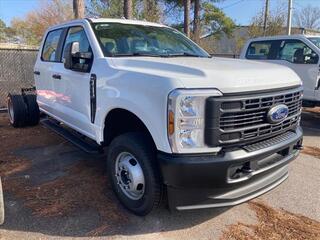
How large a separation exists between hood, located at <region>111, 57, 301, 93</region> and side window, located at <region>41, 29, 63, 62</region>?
2212 millimetres

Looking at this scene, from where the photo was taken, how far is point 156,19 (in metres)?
20.5

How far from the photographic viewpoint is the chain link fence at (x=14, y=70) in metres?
10.1

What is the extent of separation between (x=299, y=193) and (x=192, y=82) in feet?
7.70

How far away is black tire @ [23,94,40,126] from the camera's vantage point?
7277 millimetres

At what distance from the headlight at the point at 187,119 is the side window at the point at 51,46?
326cm

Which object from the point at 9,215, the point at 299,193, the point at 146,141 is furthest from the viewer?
the point at 299,193

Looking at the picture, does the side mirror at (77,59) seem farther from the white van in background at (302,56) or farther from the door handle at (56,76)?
the white van in background at (302,56)

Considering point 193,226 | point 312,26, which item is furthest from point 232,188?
point 312,26

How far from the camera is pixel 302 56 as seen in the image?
8016 millimetres

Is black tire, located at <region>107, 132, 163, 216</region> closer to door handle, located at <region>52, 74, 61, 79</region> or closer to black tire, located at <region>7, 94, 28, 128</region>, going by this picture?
door handle, located at <region>52, 74, 61, 79</region>

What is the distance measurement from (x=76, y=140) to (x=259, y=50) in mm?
6403

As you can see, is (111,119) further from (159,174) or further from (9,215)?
(9,215)

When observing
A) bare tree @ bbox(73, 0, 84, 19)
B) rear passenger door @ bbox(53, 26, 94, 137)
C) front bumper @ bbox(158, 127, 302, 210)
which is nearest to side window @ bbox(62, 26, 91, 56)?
rear passenger door @ bbox(53, 26, 94, 137)

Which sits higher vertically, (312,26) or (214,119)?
(312,26)
